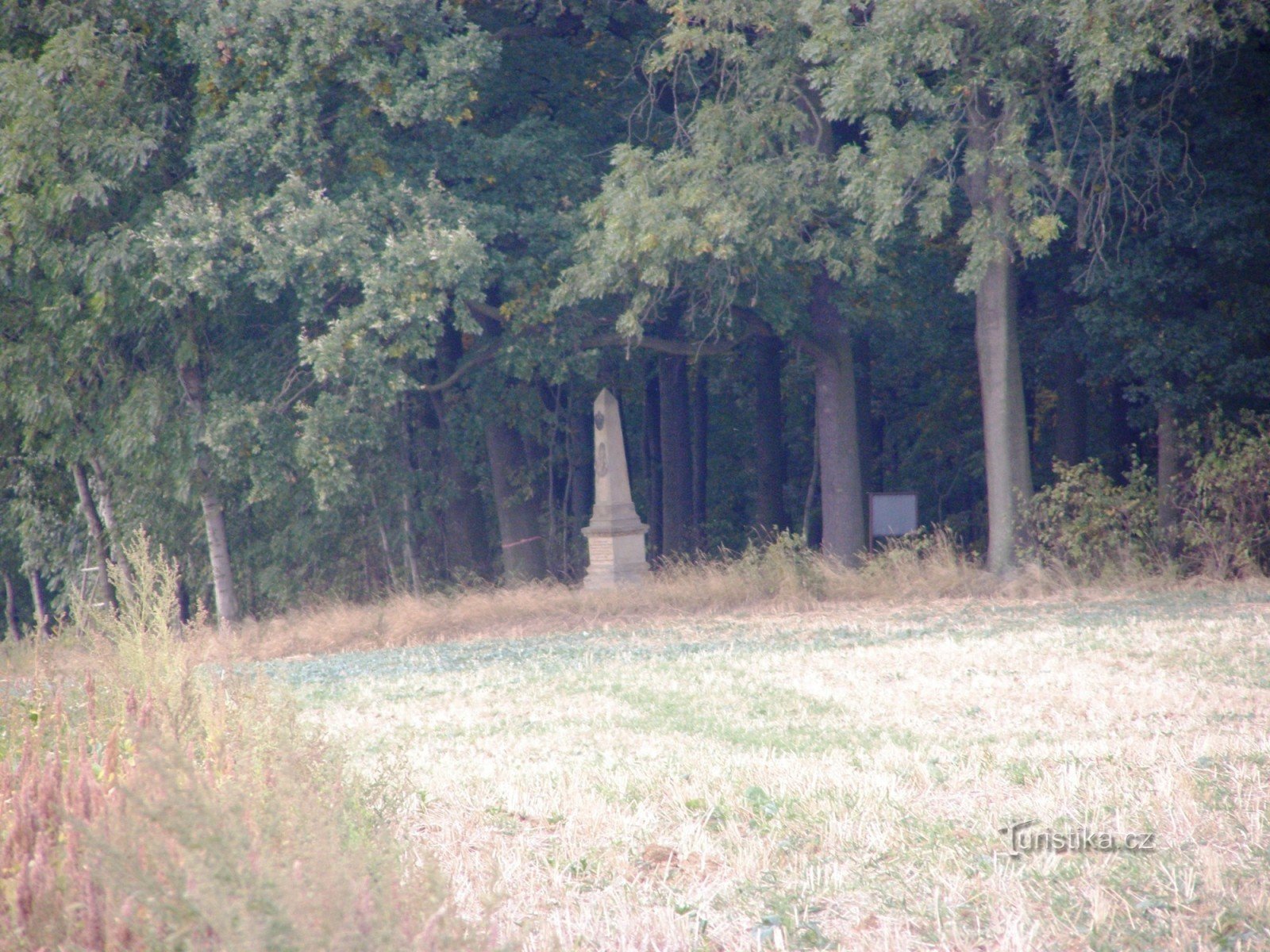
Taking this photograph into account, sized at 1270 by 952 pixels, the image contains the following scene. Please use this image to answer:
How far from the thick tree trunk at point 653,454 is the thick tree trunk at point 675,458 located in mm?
2718

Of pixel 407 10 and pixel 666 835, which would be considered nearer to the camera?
pixel 666 835

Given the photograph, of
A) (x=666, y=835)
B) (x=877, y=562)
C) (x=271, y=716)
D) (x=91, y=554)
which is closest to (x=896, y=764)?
(x=666, y=835)

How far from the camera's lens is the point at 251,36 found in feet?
57.9

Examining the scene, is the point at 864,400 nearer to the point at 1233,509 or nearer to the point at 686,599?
the point at 1233,509

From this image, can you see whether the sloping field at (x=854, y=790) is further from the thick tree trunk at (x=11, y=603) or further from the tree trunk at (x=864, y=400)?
the thick tree trunk at (x=11, y=603)

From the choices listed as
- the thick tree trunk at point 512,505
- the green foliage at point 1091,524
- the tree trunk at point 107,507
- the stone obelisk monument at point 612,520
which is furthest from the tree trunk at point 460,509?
the green foliage at point 1091,524

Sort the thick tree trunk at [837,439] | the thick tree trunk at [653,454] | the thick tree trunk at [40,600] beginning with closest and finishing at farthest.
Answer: the thick tree trunk at [837,439]
the thick tree trunk at [40,600]
the thick tree trunk at [653,454]

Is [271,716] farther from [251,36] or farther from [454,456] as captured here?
[454,456]

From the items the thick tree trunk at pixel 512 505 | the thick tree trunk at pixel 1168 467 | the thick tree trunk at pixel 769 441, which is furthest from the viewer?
the thick tree trunk at pixel 769 441

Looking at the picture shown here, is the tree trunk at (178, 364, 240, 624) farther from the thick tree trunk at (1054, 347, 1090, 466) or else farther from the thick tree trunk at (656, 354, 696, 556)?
the thick tree trunk at (1054, 347, 1090, 466)

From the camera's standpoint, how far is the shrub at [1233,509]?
16656mm

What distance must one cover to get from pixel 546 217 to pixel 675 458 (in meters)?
9.36

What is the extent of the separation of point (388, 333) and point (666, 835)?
13.0 meters

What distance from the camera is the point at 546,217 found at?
63.6 feet
